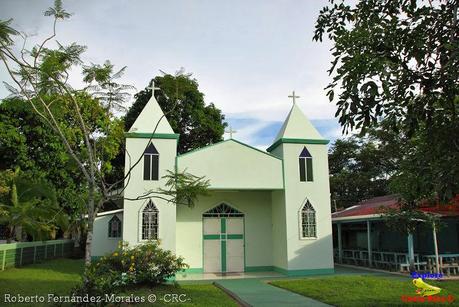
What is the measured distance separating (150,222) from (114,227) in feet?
23.9

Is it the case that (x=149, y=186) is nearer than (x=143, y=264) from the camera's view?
No

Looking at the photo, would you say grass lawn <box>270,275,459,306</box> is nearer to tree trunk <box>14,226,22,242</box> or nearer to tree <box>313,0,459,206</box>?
tree <box>313,0,459,206</box>

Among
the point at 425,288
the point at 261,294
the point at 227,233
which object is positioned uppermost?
the point at 227,233

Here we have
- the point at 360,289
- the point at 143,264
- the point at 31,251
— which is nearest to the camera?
the point at 360,289

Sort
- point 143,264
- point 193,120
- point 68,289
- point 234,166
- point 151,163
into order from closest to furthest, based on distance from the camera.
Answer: point 68,289
point 143,264
point 151,163
point 234,166
point 193,120

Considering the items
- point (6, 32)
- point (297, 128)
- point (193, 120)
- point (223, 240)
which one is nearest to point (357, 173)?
point (193, 120)

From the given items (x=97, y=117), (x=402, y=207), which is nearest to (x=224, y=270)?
(x=97, y=117)

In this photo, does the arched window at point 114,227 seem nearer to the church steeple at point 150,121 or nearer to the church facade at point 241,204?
the church facade at point 241,204

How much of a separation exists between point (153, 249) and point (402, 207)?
8497 millimetres

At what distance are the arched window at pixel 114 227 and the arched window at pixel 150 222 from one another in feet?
23.2

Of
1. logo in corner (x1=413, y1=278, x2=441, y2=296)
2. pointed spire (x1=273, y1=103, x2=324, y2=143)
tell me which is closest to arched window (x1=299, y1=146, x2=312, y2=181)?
pointed spire (x1=273, y1=103, x2=324, y2=143)

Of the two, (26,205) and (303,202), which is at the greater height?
(26,205)

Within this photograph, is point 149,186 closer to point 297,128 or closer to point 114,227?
point 297,128

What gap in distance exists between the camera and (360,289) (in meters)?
12.1
